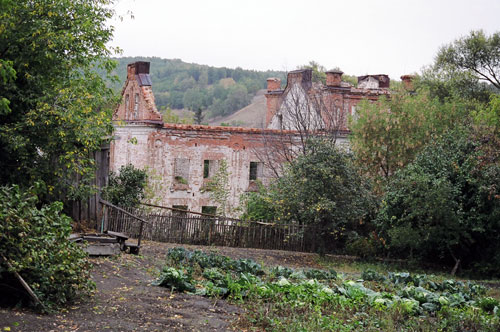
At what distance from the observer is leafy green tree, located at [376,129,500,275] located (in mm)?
19047

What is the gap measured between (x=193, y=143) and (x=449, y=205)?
16169 millimetres

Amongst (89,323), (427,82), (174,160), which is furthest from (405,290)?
(427,82)

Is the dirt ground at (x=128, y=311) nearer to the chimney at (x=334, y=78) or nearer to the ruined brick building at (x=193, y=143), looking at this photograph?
the ruined brick building at (x=193, y=143)

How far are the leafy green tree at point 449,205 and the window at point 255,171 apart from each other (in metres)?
13.1

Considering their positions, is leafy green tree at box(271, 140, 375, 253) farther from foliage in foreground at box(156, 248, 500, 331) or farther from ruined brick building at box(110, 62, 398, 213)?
ruined brick building at box(110, 62, 398, 213)

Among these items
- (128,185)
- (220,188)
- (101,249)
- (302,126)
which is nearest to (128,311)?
(101,249)

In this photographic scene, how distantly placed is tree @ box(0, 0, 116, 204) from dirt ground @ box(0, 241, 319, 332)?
10.3 ft

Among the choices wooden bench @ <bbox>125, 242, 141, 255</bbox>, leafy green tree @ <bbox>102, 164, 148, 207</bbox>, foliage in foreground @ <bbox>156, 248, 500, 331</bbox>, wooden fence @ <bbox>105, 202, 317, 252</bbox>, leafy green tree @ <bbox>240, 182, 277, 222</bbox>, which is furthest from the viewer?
leafy green tree @ <bbox>240, 182, 277, 222</bbox>

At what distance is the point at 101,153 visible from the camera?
18453mm

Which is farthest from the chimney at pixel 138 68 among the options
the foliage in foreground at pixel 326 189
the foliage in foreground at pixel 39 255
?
the foliage in foreground at pixel 39 255

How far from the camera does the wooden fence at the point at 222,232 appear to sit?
73.1 ft

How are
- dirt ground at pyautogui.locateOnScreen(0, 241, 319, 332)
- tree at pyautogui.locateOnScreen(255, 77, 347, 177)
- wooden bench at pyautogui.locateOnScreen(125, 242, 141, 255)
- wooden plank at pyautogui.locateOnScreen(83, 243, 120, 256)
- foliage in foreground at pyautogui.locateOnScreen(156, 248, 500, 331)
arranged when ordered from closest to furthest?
dirt ground at pyautogui.locateOnScreen(0, 241, 319, 332)
foliage in foreground at pyautogui.locateOnScreen(156, 248, 500, 331)
wooden plank at pyautogui.locateOnScreen(83, 243, 120, 256)
wooden bench at pyautogui.locateOnScreen(125, 242, 141, 255)
tree at pyautogui.locateOnScreen(255, 77, 347, 177)

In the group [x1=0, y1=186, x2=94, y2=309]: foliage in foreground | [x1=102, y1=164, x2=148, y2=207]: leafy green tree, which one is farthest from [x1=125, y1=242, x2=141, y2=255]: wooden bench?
[x1=102, y1=164, x2=148, y2=207]: leafy green tree

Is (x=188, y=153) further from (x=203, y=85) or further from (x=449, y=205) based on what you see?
(x=203, y=85)
